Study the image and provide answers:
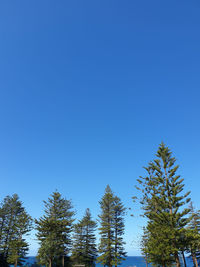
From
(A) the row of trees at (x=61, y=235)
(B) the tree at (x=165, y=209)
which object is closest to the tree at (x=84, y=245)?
(A) the row of trees at (x=61, y=235)

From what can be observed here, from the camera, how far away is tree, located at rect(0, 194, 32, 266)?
2650cm

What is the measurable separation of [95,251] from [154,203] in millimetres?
19491

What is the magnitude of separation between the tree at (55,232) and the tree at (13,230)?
8.40ft

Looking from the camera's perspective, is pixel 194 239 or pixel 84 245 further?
pixel 84 245

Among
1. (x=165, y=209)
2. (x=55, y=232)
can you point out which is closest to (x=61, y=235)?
(x=55, y=232)

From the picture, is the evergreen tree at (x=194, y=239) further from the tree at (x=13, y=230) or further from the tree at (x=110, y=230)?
the tree at (x=13, y=230)

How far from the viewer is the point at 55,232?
25078 millimetres

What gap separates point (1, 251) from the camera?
2917cm

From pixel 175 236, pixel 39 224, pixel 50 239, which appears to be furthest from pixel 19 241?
pixel 175 236

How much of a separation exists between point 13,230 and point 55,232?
1033 centimetres

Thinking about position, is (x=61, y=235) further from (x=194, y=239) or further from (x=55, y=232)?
(x=194, y=239)

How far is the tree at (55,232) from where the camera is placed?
77.3 ft

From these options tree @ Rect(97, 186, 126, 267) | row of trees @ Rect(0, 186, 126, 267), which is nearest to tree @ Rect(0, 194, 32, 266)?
row of trees @ Rect(0, 186, 126, 267)

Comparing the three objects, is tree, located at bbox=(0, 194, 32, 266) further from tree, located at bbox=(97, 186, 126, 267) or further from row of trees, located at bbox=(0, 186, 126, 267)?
tree, located at bbox=(97, 186, 126, 267)
